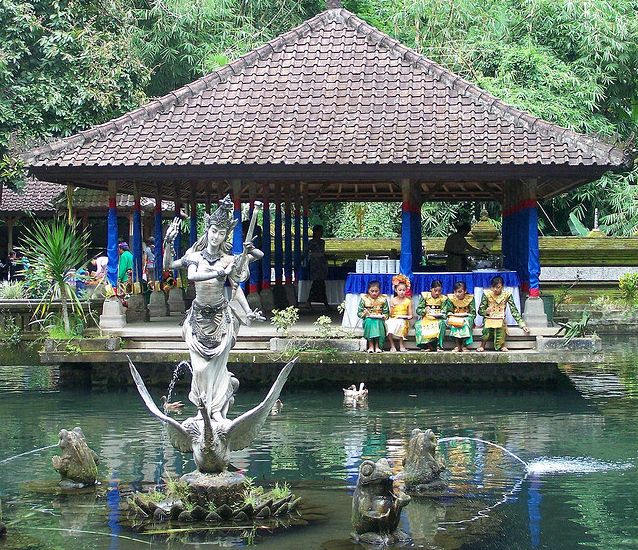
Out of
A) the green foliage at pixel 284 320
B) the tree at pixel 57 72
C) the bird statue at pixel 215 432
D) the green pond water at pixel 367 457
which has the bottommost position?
the green pond water at pixel 367 457

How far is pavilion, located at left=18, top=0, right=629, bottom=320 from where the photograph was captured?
17.7m

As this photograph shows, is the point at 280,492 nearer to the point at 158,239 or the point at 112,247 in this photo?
the point at 112,247

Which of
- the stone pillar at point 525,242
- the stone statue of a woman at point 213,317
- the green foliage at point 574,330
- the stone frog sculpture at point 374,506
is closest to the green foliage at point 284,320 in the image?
the stone pillar at point 525,242

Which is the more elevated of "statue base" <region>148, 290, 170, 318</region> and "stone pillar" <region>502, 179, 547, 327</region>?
"stone pillar" <region>502, 179, 547, 327</region>

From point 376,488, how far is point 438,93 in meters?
11.4

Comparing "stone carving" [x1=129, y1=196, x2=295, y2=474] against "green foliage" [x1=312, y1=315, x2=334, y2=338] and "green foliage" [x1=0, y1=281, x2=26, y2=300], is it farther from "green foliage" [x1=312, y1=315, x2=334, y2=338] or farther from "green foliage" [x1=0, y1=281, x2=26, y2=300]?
"green foliage" [x1=0, y1=281, x2=26, y2=300]

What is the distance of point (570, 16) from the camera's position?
3144 cm

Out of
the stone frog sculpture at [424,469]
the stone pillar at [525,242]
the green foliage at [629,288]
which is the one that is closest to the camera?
the stone frog sculpture at [424,469]

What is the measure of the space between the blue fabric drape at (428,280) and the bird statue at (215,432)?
7899 millimetres

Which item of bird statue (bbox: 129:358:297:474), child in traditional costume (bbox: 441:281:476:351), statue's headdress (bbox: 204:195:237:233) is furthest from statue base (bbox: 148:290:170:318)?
bird statue (bbox: 129:358:297:474)

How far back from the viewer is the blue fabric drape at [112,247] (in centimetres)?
1859

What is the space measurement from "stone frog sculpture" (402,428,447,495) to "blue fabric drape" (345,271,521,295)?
285 inches

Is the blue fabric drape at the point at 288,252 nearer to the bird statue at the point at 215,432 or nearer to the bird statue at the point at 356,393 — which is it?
the bird statue at the point at 356,393

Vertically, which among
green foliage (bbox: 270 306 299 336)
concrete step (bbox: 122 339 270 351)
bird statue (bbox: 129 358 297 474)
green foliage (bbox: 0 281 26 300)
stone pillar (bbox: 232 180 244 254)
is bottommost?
bird statue (bbox: 129 358 297 474)
